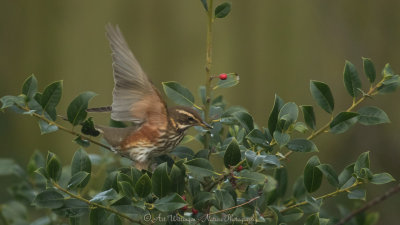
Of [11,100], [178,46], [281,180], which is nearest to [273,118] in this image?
[281,180]

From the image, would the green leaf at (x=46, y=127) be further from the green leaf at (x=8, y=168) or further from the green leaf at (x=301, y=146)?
the green leaf at (x=301, y=146)

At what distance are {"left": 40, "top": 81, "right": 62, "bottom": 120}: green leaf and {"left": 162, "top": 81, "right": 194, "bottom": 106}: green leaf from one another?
25 cm

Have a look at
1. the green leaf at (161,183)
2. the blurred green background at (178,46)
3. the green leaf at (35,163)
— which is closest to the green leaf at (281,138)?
the green leaf at (161,183)

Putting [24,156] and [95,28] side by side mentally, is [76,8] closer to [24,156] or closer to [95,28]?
[95,28]

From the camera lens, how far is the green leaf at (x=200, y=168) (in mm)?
1248

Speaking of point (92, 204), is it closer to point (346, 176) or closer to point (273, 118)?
point (273, 118)

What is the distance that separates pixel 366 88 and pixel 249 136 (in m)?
2.93

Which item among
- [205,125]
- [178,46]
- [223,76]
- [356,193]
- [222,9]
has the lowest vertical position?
[178,46]

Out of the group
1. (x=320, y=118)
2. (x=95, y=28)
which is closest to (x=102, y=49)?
(x=95, y=28)

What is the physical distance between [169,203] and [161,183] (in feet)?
0.15

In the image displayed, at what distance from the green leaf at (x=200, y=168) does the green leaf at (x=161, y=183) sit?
0.16 feet

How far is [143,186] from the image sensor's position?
124 centimetres

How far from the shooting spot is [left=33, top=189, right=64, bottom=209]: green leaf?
127 cm

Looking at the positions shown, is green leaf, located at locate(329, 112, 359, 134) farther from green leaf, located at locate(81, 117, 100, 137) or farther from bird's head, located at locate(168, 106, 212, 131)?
green leaf, located at locate(81, 117, 100, 137)
